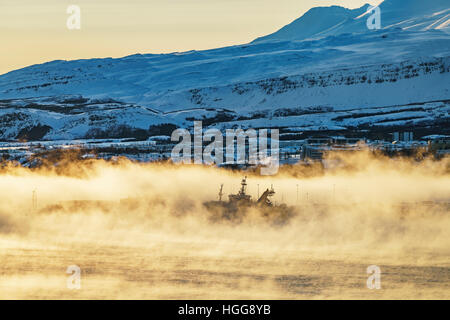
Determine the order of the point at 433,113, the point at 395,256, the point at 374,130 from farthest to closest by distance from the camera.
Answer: the point at 433,113, the point at 374,130, the point at 395,256

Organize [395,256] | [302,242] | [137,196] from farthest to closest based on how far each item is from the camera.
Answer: [137,196]
[302,242]
[395,256]

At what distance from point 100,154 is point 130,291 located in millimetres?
71800

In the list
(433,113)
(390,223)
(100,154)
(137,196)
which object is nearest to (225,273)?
(390,223)

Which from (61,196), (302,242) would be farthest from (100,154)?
(302,242)

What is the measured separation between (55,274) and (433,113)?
128 meters

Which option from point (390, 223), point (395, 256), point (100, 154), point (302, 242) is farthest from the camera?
point (100, 154)

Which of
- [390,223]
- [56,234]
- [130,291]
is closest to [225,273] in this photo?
[130,291]

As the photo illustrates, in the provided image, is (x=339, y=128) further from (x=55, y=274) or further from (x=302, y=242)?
(x=55, y=274)

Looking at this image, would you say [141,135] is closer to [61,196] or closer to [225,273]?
[61,196]

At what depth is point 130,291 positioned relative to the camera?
6200cm

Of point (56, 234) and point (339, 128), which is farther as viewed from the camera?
point (339, 128)

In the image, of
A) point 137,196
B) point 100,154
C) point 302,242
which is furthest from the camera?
point 100,154

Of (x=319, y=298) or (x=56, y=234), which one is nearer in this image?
(x=319, y=298)

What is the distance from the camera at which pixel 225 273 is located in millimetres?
66625
